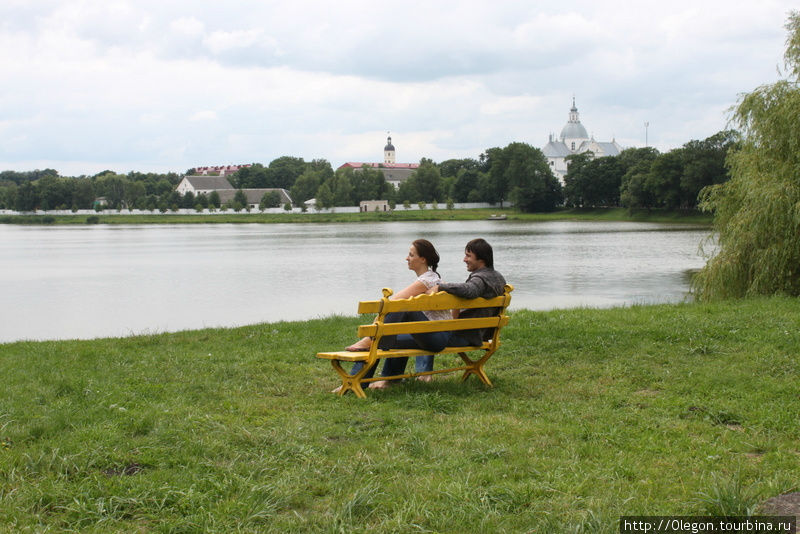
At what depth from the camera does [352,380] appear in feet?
22.0

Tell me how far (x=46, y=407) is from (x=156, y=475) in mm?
2253

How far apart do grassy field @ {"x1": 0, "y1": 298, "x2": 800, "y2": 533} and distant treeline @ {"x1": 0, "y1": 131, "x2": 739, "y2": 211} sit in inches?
2860

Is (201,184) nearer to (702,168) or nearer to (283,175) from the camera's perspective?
(283,175)

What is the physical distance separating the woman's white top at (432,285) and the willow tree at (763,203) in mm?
9498

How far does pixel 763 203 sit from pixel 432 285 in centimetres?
1053

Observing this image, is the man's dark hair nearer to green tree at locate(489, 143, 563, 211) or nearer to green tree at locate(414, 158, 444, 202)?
green tree at locate(489, 143, 563, 211)

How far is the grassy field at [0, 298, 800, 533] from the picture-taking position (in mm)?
3883

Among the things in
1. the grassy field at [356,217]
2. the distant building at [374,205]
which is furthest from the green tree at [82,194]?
the distant building at [374,205]

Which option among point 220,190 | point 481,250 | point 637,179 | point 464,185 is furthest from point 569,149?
point 481,250

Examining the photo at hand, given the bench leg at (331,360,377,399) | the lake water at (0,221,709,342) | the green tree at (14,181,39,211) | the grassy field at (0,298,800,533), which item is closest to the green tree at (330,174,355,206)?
the green tree at (14,181,39,211)

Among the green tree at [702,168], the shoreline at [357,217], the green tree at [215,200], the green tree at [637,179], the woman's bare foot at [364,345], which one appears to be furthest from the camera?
the green tree at [215,200]

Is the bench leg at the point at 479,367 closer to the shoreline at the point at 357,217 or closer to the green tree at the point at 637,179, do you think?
the green tree at the point at 637,179

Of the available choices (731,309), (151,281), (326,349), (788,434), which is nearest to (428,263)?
(326,349)

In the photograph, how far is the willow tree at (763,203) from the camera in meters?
14.5
